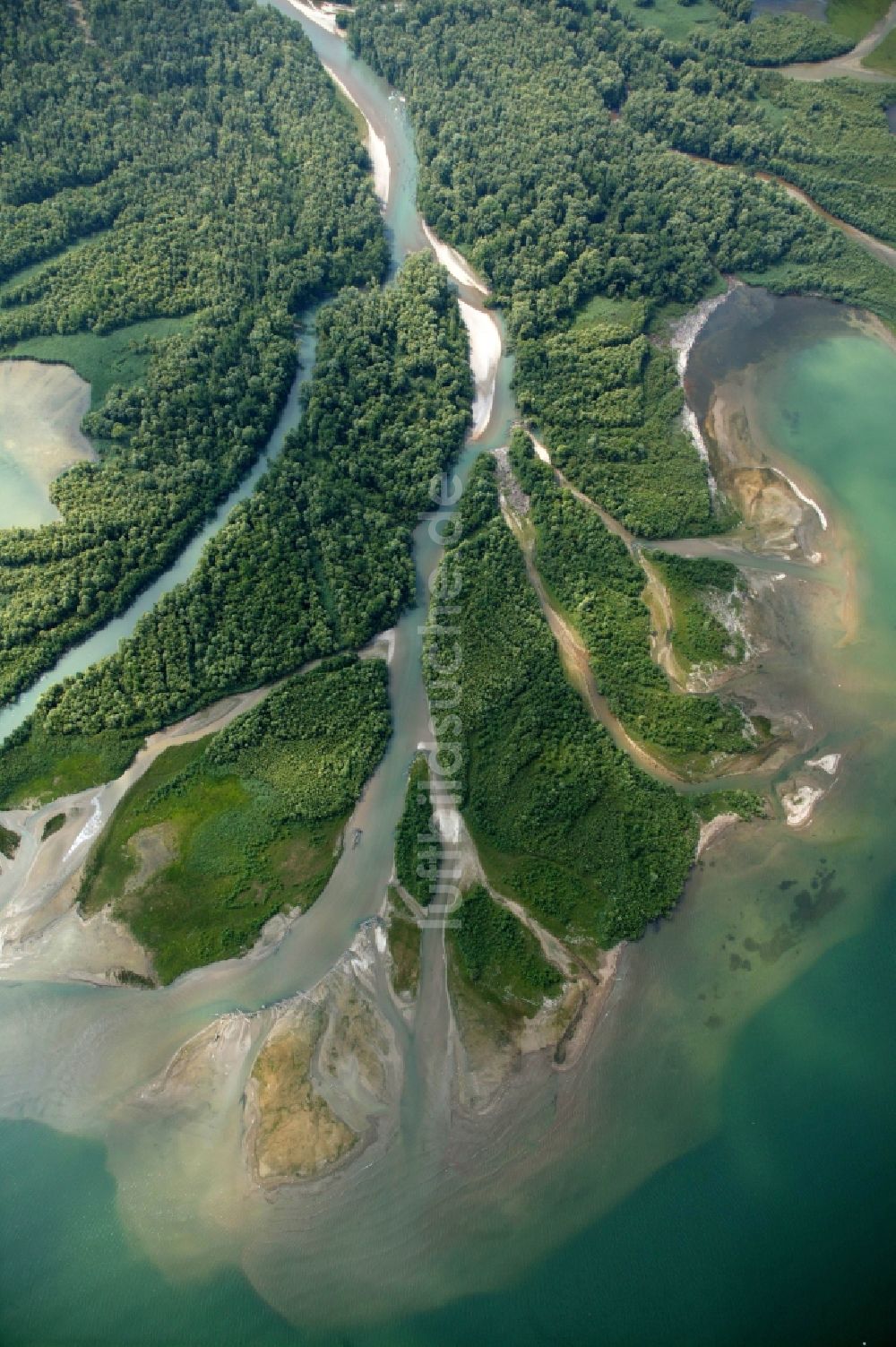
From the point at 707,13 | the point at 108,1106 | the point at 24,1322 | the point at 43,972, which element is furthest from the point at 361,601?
the point at 707,13

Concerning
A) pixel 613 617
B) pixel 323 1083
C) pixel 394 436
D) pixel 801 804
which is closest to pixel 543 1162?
pixel 323 1083

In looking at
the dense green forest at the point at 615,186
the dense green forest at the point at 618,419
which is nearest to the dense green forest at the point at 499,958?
the dense green forest at the point at 618,419

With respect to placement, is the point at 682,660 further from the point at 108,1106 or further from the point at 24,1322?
the point at 24,1322

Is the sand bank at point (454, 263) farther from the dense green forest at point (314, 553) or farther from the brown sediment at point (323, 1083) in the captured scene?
the brown sediment at point (323, 1083)

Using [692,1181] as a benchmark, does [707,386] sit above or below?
above

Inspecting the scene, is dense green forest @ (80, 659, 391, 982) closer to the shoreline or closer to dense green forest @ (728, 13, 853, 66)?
the shoreline

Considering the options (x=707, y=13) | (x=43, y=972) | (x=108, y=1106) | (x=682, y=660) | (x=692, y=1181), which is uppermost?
(x=707, y=13)

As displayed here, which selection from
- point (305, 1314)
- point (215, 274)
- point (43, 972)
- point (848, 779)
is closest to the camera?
point (305, 1314)
